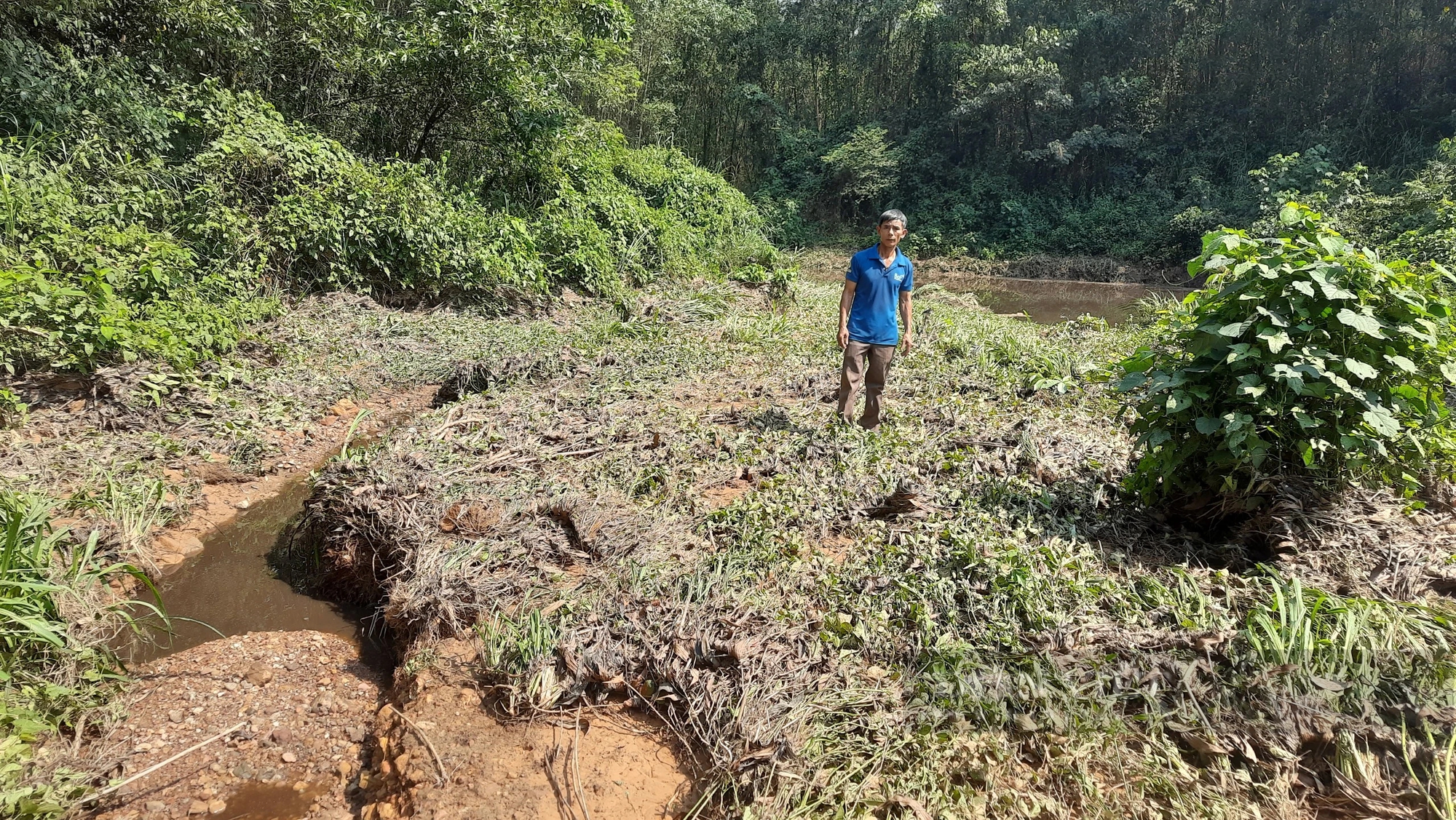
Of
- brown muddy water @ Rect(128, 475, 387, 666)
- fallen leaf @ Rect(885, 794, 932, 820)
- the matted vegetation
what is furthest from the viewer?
brown muddy water @ Rect(128, 475, 387, 666)

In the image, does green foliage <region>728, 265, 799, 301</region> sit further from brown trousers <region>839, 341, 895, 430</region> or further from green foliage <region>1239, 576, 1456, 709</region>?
green foliage <region>1239, 576, 1456, 709</region>

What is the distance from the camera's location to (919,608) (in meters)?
2.71

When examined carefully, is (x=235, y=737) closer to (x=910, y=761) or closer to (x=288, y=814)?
(x=288, y=814)

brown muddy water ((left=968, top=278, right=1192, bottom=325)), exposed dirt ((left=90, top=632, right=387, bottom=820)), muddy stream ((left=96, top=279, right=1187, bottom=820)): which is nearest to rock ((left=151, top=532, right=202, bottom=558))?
muddy stream ((left=96, top=279, right=1187, bottom=820))

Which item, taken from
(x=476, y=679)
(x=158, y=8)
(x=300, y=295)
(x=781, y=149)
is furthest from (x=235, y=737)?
(x=781, y=149)

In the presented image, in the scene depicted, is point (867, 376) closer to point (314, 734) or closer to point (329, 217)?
point (314, 734)

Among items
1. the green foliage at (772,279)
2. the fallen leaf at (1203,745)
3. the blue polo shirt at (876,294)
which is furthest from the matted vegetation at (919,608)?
the green foliage at (772,279)

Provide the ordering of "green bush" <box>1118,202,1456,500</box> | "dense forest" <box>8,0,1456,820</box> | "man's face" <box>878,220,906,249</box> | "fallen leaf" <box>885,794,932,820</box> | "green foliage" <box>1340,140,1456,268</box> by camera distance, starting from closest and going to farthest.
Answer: "fallen leaf" <box>885,794,932,820</box>
"dense forest" <box>8,0,1456,820</box>
"green bush" <box>1118,202,1456,500</box>
"man's face" <box>878,220,906,249</box>
"green foliage" <box>1340,140,1456,268</box>

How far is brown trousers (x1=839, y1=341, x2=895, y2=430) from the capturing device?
4648mm

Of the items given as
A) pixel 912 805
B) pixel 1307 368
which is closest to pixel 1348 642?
pixel 1307 368

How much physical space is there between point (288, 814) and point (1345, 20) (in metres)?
29.6

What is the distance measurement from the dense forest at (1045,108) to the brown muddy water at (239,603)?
20.1 metres

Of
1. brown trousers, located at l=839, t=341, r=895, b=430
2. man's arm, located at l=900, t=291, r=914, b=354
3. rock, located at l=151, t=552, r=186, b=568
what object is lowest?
rock, located at l=151, t=552, r=186, b=568

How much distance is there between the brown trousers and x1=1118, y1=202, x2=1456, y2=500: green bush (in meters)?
1.76
